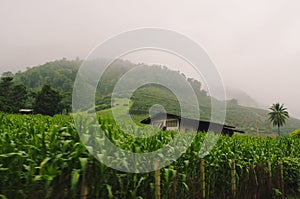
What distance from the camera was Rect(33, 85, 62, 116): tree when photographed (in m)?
41.7

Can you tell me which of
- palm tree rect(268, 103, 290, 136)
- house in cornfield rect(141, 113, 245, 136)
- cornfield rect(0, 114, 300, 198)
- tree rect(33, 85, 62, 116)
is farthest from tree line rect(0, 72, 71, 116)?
palm tree rect(268, 103, 290, 136)

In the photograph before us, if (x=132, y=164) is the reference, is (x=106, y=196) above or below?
below

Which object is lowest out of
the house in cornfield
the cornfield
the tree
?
the cornfield

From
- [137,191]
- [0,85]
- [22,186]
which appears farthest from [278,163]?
[0,85]

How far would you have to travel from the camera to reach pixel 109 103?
464 cm

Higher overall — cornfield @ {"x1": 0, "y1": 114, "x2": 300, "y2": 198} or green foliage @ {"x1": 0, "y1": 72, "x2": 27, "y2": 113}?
green foliage @ {"x1": 0, "y1": 72, "x2": 27, "y2": 113}

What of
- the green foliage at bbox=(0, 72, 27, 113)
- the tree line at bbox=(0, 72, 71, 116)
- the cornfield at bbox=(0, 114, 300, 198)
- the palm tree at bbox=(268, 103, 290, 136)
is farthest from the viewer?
the palm tree at bbox=(268, 103, 290, 136)

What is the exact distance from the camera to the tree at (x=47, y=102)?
41.7 metres

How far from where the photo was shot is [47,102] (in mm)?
42469

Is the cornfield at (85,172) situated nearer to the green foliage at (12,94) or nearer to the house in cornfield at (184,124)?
the house in cornfield at (184,124)

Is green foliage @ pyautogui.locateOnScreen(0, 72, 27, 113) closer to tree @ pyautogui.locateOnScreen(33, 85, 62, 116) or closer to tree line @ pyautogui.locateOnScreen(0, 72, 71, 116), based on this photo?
tree line @ pyautogui.locateOnScreen(0, 72, 71, 116)

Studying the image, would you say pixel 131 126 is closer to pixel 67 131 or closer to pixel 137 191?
pixel 137 191

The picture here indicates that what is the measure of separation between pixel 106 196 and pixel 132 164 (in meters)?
0.63

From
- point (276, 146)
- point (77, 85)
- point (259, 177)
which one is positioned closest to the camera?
point (77, 85)
